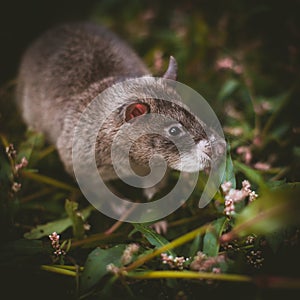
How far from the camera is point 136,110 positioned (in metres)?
2.90

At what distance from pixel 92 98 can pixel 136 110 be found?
2.15 feet

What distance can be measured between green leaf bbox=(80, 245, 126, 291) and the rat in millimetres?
936

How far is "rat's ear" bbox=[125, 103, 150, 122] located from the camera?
9.45 feet

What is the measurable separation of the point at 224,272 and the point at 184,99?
151 cm

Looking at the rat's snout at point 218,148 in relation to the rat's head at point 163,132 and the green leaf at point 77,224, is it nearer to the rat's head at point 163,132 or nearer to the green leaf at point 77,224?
the rat's head at point 163,132

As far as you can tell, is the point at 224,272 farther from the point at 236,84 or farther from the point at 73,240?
the point at 236,84

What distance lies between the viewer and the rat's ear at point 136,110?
288 cm

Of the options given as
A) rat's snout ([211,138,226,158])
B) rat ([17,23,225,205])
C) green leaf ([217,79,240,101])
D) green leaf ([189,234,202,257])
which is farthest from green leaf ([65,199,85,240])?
green leaf ([217,79,240,101])

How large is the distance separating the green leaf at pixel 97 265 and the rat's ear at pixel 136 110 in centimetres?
110

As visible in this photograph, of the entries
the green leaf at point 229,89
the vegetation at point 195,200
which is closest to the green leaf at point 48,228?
the vegetation at point 195,200

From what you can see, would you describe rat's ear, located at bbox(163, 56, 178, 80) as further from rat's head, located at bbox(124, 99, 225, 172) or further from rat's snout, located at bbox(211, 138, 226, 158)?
rat's snout, located at bbox(211, 138, 226, 158)

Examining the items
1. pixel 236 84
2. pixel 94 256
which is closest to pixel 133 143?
pixel 94 256

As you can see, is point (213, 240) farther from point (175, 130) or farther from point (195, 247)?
point (175, 130)

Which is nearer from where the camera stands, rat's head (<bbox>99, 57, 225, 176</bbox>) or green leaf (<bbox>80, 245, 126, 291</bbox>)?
green leaf (<bbox>80, 245, 126, 291</bbox>)
